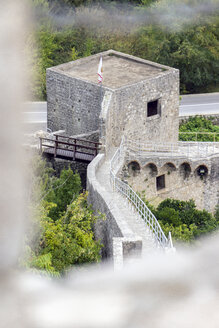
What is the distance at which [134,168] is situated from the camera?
3191cm

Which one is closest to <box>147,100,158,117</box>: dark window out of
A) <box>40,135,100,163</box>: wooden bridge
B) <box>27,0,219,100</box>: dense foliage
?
<box>40,135,100,163</box>: wooden bridge

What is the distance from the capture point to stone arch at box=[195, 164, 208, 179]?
3434 cm

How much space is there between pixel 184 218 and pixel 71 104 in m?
6.98

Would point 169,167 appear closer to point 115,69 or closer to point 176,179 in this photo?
point 176,179

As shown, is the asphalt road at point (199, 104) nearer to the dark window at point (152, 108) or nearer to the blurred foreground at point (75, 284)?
the dark window at point (152, 108)

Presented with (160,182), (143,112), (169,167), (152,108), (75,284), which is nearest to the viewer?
(75,284)

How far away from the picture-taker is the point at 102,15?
5559cm

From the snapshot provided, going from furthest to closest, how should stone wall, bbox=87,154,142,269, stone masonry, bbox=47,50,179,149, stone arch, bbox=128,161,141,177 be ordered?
stone arch, bbox=128,161,141,177 → stone masonry, bbox=47,50,179,149 → stone wall, bbox=87,154,142,269

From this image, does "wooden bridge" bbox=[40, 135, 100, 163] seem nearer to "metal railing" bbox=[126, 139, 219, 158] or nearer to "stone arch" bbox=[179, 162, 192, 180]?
"metal railing" bbox=[126, 139, 219, 158]

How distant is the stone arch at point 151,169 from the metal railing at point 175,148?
2.05ft

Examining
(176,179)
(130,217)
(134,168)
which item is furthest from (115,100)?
(130,217)

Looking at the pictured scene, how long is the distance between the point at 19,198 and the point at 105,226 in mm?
18283

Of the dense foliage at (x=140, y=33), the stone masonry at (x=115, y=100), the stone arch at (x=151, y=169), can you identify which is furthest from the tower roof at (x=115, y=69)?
the dense foliage at (x=140, y=33)

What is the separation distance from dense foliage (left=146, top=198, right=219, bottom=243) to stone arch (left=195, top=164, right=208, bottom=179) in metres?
1.29
